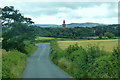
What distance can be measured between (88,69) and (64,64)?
309 inches

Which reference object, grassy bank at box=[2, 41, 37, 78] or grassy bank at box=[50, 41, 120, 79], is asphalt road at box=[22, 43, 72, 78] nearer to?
grassy bank at box=[2, 41, 37, 78]

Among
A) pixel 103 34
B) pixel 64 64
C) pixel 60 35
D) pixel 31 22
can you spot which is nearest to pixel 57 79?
pixel 64 64

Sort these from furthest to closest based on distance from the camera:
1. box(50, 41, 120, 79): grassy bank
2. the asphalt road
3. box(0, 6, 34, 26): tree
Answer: box(0, 6, 34, 26): tree, the asphalt road, box(50, 41, 120, 79): grassy bank

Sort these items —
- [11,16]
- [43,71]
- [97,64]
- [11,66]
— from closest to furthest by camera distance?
[97,64] < [11,66] < [43,71] < [11,16]

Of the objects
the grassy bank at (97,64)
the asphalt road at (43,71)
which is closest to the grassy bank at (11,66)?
the asphalt road at (43,71)

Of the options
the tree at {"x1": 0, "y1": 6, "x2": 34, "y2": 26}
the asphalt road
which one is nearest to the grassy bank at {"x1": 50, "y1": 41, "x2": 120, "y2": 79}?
the asphalt road

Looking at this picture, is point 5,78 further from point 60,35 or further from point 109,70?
point 60,35

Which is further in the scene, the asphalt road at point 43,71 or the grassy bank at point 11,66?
the asphalt road at point 43,71

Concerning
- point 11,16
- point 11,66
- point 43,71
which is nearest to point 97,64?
point 43,71

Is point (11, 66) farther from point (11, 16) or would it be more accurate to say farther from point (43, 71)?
point (11, 16)

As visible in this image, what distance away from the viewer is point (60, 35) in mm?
100625

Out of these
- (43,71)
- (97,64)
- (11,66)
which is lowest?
(43,71)

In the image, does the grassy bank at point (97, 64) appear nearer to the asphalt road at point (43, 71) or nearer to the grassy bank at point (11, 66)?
the asphalt road at point (43, 71)

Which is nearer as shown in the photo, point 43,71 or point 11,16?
point 43,71
